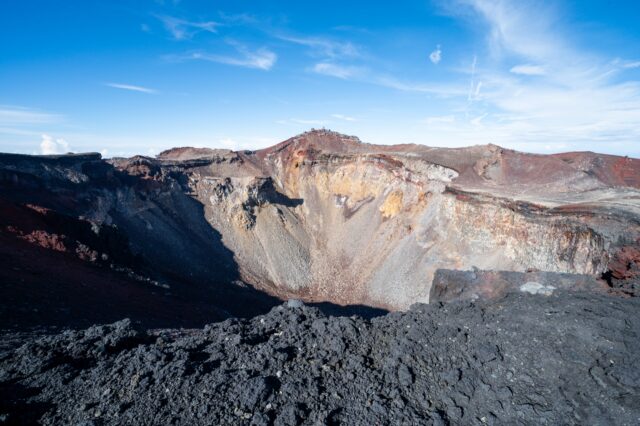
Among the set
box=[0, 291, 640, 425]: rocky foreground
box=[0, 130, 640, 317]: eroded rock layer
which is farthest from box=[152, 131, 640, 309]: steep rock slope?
box=[0, 291, 640, 425]: rocky foreground

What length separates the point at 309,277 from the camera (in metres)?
27.2

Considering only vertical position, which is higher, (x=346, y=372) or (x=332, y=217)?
(x=346, y=372)

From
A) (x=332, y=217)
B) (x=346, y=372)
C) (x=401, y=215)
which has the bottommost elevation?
(x=332, y=217)

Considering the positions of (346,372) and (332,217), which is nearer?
(346,372)

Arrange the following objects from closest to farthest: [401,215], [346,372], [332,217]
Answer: [346,372]
[401,215]
[332,217]

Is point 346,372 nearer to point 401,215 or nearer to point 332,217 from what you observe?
point 401,215

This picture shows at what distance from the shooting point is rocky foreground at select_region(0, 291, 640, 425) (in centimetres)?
414

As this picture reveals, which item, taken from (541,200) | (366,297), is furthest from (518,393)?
(366,297)

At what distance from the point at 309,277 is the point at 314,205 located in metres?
8.28

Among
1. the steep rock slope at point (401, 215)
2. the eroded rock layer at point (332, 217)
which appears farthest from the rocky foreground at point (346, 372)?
the steep rock slope at point (401, 215)

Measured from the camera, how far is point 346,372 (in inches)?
192

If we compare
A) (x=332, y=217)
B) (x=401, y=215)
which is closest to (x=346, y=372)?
(x=401, y=215)

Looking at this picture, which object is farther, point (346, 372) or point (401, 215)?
point (401, 215)

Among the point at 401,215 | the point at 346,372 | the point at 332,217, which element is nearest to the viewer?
the point at 346,372
